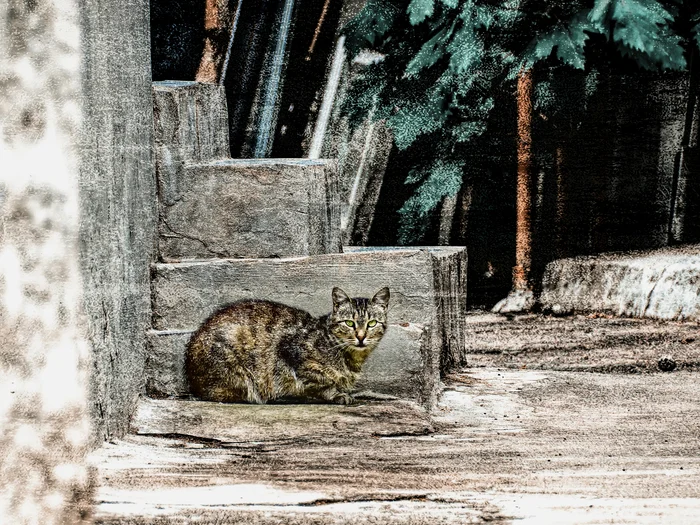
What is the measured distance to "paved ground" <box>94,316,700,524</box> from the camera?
6.40 feet

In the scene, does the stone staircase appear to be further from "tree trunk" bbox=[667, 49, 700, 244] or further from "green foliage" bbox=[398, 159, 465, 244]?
"tree trunk" bbox=[667, 49, 700, 244]

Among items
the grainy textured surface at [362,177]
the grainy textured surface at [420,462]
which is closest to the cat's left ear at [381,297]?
the grainy textured surface at [420,462]

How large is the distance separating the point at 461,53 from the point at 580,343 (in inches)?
48.8

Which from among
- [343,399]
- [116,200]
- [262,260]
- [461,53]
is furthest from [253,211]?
[461,53]

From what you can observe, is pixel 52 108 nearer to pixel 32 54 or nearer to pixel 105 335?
pixel 32 54

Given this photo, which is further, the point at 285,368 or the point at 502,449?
the point at 285,368

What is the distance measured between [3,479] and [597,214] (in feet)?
7.80

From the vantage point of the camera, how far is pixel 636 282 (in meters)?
3.56

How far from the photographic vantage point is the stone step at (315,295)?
2.64m

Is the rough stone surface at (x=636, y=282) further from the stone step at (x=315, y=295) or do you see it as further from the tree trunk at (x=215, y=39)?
the tree trunk at (x=215, y=39)

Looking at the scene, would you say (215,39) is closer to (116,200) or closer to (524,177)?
(116,200)

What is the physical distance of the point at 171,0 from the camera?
133 inches

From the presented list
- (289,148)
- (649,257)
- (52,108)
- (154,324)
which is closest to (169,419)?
(154,324)

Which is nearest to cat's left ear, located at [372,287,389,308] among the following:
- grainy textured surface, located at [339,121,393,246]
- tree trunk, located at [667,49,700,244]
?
grainy textured surface, located at [339,121,393,246]
